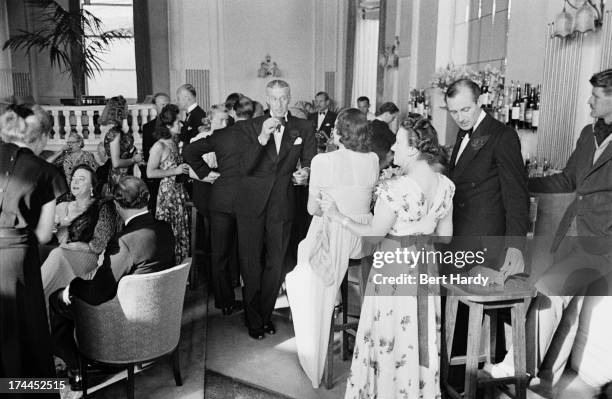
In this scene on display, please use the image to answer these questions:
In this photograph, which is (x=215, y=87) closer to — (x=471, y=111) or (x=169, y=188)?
(x=169, y=188)

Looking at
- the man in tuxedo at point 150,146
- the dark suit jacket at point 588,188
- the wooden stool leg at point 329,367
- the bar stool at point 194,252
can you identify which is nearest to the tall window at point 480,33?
the dark suit jacket at point 588,188

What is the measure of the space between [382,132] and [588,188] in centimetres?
318

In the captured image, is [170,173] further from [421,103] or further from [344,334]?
[421,103]

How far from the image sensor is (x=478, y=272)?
9.57 ft

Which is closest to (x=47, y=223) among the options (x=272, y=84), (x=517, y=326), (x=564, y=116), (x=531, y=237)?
(x=272, y=84)

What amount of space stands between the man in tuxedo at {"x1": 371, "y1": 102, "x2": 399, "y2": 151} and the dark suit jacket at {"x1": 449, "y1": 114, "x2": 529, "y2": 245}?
283 centimetres

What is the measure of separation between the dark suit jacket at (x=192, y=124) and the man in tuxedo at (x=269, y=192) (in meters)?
2.70

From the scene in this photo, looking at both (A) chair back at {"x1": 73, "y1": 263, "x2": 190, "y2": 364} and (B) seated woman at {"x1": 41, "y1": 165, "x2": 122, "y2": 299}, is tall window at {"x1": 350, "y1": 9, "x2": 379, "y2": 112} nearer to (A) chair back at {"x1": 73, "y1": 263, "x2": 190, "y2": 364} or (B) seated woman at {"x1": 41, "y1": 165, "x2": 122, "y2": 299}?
(B) seated woman at {"x1": 41, "y1": 165, "x2": 122, "y2": 299}

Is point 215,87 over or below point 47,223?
over

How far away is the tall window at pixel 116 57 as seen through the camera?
12.8 metres

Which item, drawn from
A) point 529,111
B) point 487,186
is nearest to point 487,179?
point 487,186

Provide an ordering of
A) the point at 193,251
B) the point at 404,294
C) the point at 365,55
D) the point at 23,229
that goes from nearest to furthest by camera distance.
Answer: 1. the point at 23,229
2. the point at 404,294
3. the point at 193,251
4. the point at 365,55

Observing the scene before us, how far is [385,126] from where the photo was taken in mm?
6297

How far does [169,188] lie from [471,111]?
293 cm
